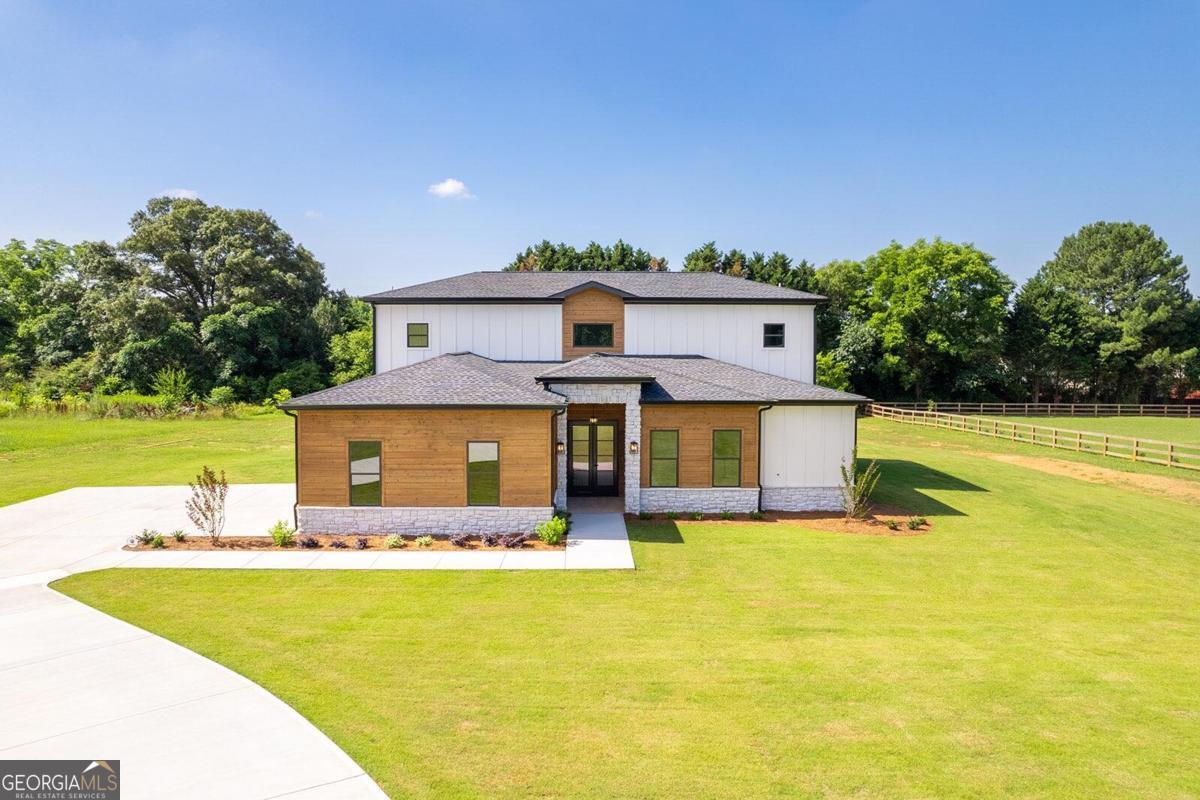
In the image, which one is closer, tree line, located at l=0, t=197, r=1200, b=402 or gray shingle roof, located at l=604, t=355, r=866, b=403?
gray shingle roof, located at l=604, t=355, r=866, b=403

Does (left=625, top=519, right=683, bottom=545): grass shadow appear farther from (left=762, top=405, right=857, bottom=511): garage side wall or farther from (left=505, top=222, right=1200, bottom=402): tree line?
(left=505, top=222, right=1200, bottom=402): tree line

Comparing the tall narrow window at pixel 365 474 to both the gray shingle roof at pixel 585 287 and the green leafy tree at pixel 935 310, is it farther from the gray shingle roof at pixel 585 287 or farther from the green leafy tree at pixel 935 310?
the green leafy tree at pixel 935 310

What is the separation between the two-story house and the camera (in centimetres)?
1391

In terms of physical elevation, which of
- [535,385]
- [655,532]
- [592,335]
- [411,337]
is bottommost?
[655,532]

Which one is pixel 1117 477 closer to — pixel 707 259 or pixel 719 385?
pixel 719 385

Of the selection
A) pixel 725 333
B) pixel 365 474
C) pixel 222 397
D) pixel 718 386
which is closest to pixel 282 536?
pixel 365 474

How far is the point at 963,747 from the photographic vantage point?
19.5 ft

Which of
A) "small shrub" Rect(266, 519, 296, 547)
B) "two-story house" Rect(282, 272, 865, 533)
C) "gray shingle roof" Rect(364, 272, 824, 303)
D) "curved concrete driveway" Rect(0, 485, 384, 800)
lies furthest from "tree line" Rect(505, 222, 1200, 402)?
"curved concrete driveway" Rect(0, 485, 384, 800)

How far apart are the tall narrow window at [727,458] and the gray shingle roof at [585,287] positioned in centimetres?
631

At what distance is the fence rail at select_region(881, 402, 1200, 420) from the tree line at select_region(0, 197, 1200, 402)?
2.46 m

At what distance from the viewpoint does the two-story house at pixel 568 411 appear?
13914mm

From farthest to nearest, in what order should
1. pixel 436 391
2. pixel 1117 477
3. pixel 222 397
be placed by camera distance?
1. pixel 222 397
2. pixel 1117 477
3. pixel 436 391

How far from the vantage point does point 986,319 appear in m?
46.6

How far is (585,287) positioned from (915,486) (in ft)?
44.8
